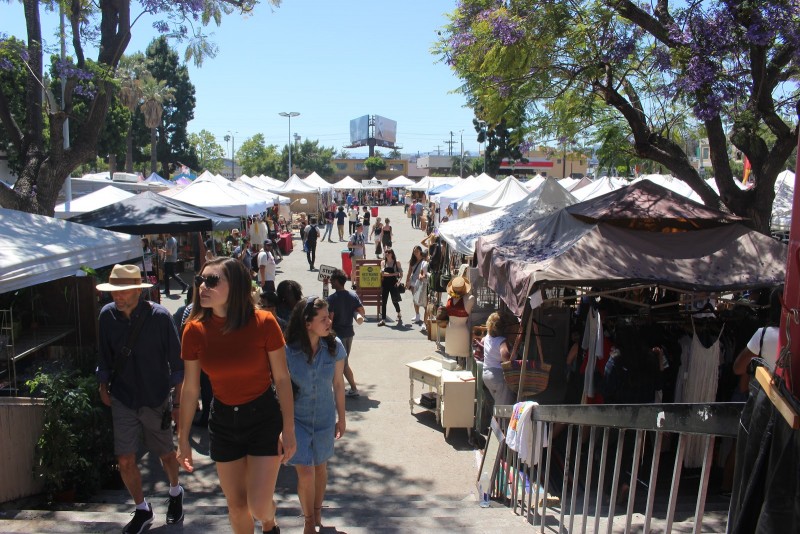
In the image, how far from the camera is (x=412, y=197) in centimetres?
5278

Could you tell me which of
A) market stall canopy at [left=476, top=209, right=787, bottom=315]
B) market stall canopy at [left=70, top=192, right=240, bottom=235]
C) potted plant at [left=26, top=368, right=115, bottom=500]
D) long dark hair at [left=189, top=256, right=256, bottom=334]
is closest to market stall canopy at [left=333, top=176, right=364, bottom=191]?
market stall canopy at [left=70, top=192, right=240, bottom=235]

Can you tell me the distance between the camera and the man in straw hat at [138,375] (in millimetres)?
4723

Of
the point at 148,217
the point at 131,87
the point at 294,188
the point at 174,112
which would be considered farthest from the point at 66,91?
the point at 174,112

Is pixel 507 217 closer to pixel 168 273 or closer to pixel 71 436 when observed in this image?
pixel 71 436

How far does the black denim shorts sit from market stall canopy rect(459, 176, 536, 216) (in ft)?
42.4

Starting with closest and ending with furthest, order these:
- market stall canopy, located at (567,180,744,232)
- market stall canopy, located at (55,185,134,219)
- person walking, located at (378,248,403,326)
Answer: market stall canopy, located at (567,180,744,232)
person walking, located at (378,248,403,326)
market stall canopy, located at (55,185,134,219)

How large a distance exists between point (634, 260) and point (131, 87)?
37312 millimetres

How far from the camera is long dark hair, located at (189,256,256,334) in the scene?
3.58 m

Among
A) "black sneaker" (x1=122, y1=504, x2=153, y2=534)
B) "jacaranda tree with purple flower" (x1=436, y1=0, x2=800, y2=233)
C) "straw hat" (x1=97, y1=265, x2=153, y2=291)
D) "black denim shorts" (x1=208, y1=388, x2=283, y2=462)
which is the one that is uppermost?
"jacaranda tree with purple flower" (x1=436, y1=0, x2=800, y2=233)

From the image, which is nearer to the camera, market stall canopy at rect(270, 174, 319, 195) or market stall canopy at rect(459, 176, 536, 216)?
market stall canopy at rect(459, 176, 536, 216)

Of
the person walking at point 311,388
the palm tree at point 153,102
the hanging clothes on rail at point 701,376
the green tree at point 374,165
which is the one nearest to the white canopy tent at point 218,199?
the hanging clothes on rail at point 701,376

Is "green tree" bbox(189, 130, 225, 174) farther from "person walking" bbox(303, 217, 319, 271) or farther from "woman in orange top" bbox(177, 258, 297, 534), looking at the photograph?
"woman in orange top" bbox(177, 258, 297, 534)

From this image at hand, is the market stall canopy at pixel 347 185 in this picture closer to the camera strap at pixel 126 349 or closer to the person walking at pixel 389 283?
the person walking at pixel 389 283

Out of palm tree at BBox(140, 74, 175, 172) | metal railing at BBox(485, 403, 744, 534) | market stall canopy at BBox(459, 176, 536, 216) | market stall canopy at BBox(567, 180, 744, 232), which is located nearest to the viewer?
metal railing at BBox(485, 403, 744, 534)
